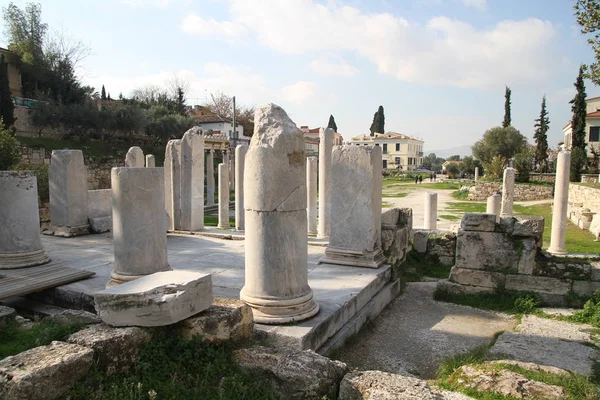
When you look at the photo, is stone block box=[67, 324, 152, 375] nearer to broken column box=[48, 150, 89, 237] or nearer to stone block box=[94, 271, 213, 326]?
stone block box=[94, 271, 213, 326]

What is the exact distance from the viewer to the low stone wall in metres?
30.8

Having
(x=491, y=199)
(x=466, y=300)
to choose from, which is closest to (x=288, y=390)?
(x=466, y=300)

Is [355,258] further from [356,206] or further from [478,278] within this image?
[478,278]

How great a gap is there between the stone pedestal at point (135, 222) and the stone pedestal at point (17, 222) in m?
2.42

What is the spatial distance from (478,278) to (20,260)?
808 centimetres

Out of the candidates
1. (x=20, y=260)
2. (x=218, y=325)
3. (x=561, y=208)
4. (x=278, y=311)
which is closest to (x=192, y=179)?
(x=20, y=260)

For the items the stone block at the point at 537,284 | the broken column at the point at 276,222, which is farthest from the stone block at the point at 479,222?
the broken column at the point at 276,222

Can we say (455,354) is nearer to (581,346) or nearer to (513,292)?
(581,346)

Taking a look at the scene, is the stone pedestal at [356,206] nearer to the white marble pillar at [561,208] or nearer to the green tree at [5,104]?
the white marble pillar at [561,208]

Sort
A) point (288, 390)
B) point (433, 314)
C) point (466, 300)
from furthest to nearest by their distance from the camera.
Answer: point (466, 300)
point (433, 314)
point (288, 390)

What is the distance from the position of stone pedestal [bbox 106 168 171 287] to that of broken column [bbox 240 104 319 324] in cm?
184

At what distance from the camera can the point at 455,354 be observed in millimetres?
5438

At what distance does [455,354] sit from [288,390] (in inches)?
101

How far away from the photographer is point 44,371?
343 centimetres
